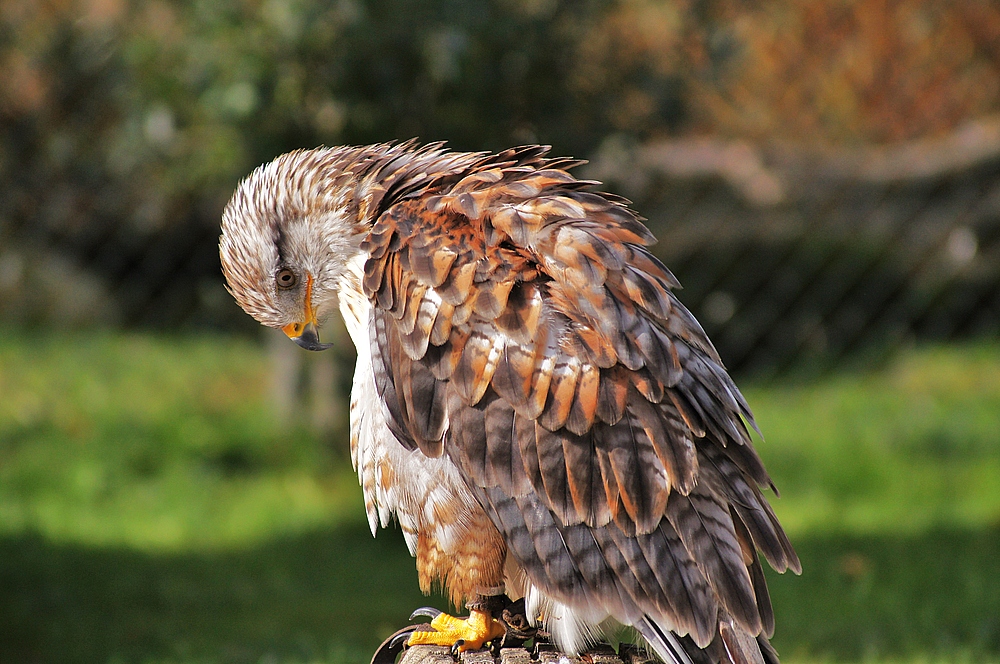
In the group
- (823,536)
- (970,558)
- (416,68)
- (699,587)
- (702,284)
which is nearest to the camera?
(699,587)

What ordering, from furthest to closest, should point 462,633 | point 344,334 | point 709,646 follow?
point 344,334 → point 462,633 → point 709,646

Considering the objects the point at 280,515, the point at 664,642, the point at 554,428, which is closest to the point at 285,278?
the point at 554,428

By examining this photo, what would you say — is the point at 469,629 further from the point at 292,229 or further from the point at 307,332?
the point at 292,229

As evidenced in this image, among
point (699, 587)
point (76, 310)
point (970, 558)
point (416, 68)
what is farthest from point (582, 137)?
point (76, 310)

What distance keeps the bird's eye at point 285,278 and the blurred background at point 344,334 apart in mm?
1860

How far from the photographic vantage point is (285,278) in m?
2.99

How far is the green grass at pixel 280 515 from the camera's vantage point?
15.1 ft

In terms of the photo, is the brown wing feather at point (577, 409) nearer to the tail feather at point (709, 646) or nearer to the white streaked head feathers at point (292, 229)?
the tail feather at point (709, 646)

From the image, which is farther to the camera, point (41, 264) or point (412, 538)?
point (41, 264)

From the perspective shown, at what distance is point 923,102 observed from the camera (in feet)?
26.4

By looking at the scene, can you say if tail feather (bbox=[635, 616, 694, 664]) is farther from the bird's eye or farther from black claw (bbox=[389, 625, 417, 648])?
the bird's eye

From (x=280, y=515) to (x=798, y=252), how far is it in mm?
4000

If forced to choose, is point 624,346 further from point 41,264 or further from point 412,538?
point 41,264

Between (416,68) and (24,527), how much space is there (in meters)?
2.79
